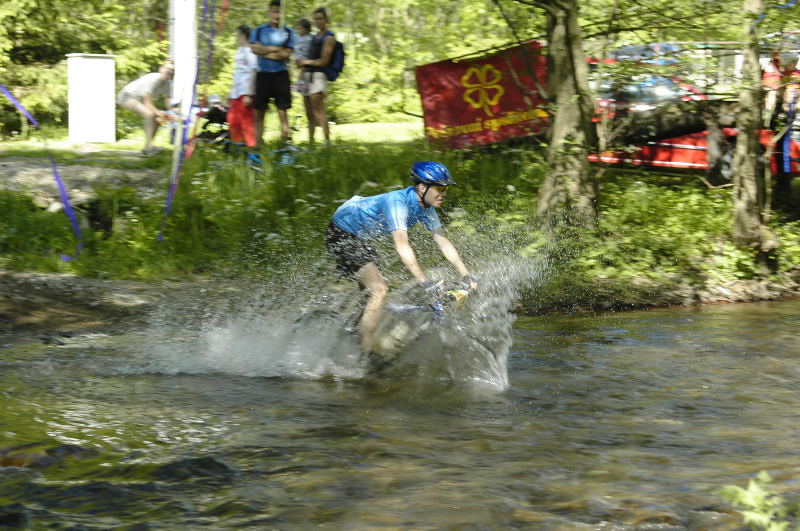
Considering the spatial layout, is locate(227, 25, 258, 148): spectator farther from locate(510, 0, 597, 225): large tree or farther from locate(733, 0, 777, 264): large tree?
locate(733, 0, 777, 264): large tree

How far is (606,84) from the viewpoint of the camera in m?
13.7

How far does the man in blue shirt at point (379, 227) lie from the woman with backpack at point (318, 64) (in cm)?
609

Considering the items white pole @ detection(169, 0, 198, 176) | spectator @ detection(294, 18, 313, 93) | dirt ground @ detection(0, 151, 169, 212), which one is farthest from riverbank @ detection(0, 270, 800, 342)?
spectator @ detection(294, 18, 313, 93)

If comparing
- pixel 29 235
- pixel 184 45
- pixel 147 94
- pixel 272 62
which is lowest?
pixel 29 235

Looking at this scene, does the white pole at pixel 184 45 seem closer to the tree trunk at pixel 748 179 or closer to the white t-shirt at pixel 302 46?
the white t-shirt at pixel 302 46

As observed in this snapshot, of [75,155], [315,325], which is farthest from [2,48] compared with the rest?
[315,325]

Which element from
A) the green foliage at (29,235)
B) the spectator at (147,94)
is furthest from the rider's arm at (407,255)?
the spectator at (147,94)

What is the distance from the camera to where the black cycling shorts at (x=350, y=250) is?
825cm

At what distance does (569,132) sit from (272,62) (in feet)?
13.5

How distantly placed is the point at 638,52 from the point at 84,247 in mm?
7590

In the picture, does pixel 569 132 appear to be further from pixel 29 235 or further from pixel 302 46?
pixel 29 235

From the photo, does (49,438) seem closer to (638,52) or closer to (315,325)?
(315,325)

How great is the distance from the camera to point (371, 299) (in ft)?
26.7

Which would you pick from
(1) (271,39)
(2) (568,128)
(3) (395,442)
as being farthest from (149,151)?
(3) (395,442)
